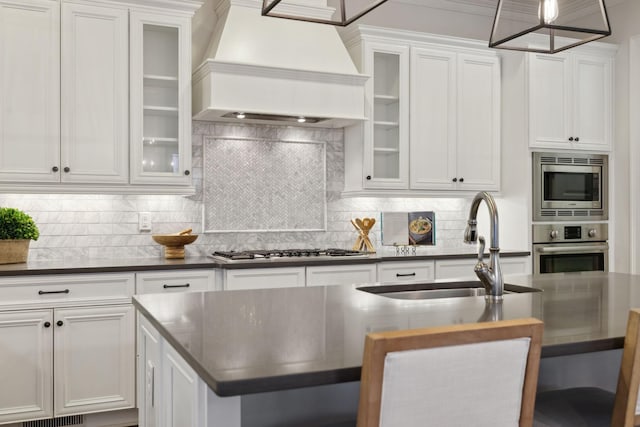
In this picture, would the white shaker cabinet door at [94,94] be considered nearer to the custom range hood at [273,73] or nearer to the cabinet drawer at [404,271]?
the custom range hood at [273,73]

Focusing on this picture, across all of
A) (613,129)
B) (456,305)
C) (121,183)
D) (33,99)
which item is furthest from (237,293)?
(613,129)

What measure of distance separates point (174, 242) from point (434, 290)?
1907 millimetres

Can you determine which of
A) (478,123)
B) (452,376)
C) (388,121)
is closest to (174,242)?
(388,121)

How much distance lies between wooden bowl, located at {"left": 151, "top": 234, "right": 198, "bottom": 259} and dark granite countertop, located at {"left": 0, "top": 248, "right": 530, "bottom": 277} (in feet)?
0.20

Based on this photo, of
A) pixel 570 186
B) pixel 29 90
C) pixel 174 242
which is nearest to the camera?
pixel 29 90

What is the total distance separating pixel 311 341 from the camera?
1.58 meters

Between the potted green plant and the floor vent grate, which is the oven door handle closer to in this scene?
the floor vent grate

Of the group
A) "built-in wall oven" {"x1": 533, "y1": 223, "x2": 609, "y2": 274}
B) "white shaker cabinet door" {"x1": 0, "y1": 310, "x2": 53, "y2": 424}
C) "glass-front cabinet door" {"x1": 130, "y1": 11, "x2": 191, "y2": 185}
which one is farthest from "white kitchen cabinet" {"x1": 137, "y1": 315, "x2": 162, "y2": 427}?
"built-in wall oven" {"x1": 533, "y1": 223, "x2": 609, "y2": 274}

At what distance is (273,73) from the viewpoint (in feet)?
13.4

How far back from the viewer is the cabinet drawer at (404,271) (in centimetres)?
418

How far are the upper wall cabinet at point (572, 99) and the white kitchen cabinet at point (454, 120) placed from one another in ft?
1.01

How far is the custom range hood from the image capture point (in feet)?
13.0

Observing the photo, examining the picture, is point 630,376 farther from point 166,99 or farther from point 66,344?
point 166,99

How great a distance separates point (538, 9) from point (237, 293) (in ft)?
4.82
